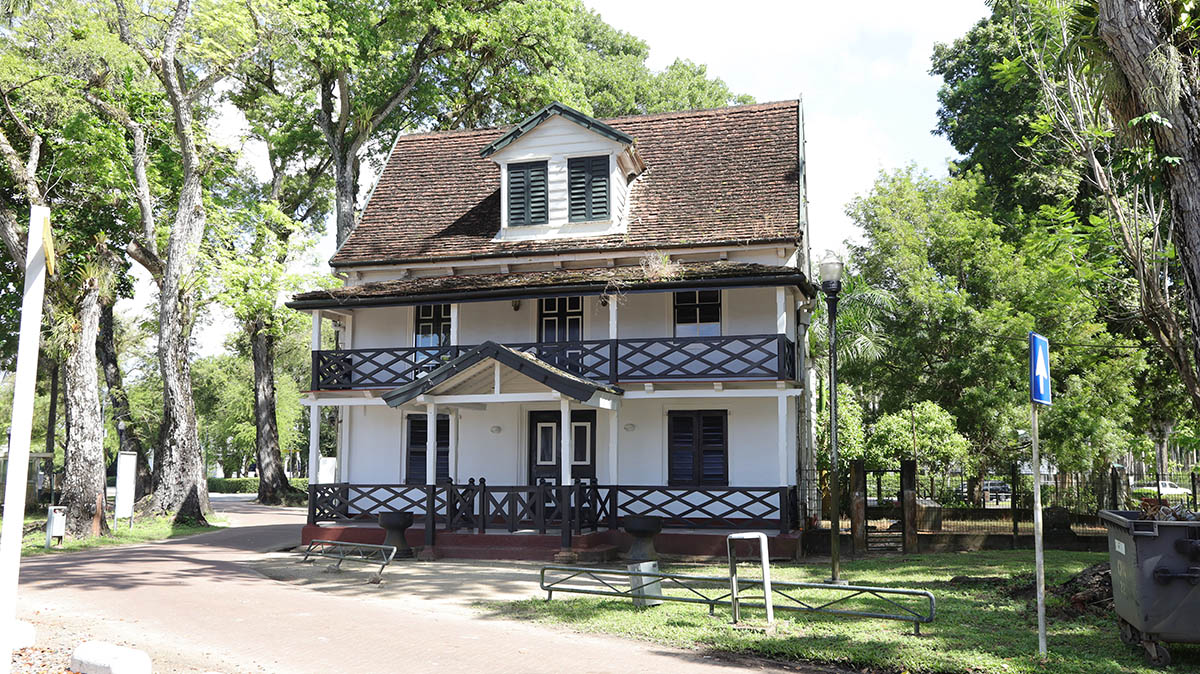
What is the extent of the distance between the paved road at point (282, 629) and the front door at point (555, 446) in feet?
22.5

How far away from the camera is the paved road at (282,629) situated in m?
9.30

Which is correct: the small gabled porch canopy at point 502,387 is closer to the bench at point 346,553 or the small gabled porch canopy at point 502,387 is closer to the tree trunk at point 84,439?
the bench at point 346,553

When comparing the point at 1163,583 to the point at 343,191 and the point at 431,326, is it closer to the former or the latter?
the point at 431,326

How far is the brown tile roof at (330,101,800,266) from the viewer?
828 inches

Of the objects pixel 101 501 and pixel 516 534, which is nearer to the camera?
pixel 516 534

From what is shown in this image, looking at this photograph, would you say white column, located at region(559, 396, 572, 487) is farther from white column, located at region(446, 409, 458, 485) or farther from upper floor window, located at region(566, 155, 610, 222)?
upper floor window, located at region(566, 155, 610, 222)

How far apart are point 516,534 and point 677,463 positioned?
410cm

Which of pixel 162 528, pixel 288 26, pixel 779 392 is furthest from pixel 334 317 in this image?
pixel 779 392

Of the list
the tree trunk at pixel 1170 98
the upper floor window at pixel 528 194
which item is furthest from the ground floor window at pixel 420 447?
the tree trunk at pixel 1170 98

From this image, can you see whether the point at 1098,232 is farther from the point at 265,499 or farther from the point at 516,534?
the point at 265,499

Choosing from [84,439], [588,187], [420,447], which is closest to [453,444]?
[420,447]

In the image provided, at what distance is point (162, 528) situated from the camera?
24641 millimetres

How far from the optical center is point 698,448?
20.3 m

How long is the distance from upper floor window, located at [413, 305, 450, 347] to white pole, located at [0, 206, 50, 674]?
16.1 metres
